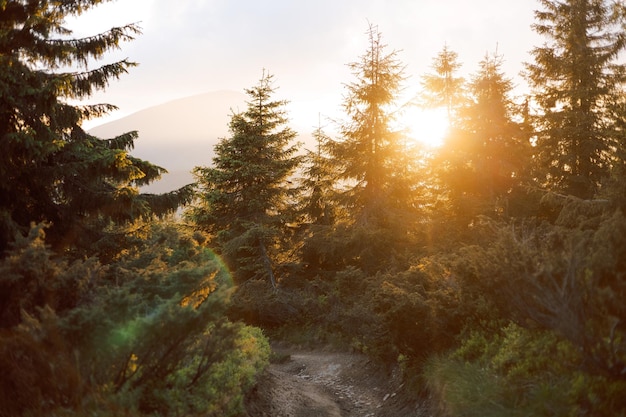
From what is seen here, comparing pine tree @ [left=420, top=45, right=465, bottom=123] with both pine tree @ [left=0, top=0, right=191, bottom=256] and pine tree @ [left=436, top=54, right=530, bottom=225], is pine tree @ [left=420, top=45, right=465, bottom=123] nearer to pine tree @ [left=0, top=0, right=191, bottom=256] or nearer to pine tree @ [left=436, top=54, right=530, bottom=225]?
pine tree @ [left=436, top=54, right=530, bottom=225]

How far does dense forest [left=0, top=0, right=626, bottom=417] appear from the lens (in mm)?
6289

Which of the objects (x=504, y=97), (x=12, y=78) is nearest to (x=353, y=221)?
(x=504, y=97)

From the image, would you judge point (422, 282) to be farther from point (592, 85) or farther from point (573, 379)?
point (592, 85)

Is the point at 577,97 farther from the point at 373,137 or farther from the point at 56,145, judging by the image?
the point at 56,145

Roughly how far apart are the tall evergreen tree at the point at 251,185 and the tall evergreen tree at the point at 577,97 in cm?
1461

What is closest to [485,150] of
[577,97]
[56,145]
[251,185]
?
[577,97]

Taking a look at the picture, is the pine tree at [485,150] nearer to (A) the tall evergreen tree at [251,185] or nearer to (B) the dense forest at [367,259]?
(B) the dense forest at [367,259]

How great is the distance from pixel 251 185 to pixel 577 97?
60.7ft

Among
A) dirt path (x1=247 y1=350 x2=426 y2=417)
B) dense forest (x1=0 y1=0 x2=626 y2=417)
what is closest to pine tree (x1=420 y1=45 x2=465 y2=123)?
dense forest (x1=0 y1=0 x2=626 y2=417)

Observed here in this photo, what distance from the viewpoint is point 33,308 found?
22.8ft

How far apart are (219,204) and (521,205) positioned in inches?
691

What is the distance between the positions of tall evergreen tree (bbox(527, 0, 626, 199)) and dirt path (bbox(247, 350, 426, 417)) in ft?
45.8

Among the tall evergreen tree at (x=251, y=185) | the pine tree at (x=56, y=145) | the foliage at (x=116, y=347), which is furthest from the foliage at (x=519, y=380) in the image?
the tall evergreen tree at (x=251, y=185)

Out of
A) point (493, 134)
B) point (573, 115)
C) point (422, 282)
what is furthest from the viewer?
point (493, 134)
